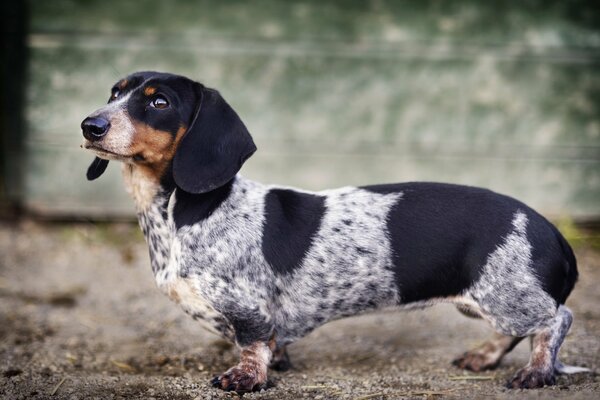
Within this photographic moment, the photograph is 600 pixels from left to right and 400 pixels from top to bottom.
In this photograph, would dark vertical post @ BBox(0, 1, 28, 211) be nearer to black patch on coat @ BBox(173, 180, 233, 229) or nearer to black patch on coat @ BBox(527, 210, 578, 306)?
black patch on coat @ BBox(173, 180, 233, 229)

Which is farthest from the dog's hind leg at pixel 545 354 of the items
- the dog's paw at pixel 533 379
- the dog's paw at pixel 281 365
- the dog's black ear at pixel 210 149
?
the dog's black ear at pixel 210 149

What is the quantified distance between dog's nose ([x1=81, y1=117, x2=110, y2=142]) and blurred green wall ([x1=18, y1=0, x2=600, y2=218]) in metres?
3.05

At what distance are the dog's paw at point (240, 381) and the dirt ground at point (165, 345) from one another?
1.7 inches

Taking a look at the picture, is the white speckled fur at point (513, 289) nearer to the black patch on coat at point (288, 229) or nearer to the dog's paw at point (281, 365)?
the black patch on coat at point (288, 229)

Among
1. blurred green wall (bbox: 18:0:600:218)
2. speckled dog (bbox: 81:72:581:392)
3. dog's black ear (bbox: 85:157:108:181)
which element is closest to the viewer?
speckled dog (bbox: 81:72:581:392)

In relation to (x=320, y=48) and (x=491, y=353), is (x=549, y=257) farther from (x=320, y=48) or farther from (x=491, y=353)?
(x=320, y=48)

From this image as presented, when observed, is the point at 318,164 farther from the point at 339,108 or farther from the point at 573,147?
the point at 573,147

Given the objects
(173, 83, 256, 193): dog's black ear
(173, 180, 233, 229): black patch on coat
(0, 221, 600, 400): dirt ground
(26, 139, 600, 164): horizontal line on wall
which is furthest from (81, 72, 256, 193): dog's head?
(26, 139, 600, 164): horizontal line on wall

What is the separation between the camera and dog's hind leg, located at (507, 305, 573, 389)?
303 cm

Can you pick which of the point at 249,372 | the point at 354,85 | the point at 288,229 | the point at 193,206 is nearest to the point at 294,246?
the point at 288,229

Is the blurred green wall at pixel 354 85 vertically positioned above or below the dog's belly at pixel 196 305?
above

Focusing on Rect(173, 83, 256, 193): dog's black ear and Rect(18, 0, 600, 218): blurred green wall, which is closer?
Rect(173, 83, 256, 193): dog's black ear

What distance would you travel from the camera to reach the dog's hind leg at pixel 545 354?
3033 millimetres

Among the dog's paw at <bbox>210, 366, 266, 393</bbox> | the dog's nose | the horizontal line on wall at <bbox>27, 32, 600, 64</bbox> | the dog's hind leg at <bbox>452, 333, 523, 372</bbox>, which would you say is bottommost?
the dog's paw at <bbox>210, 366, 266, 393</bbox>
